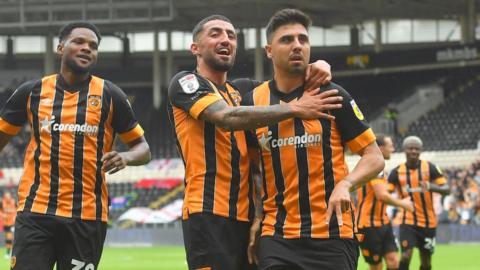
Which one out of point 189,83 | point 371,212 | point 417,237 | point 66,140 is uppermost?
point 189,83

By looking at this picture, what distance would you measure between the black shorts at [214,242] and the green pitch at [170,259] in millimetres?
11714

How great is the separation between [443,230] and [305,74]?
22.1 meters

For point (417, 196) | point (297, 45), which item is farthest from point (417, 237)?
point (297, 45)

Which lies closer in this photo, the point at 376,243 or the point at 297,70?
the point at 297,70

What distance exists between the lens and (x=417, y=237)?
14.1 meters

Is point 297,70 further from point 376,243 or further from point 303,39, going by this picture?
point 376,243

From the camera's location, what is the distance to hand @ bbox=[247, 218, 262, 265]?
5770 millimetres

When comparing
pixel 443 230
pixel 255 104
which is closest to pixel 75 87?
pixel 255 104

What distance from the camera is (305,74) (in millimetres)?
5637

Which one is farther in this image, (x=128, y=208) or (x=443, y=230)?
(x=128, y=208)

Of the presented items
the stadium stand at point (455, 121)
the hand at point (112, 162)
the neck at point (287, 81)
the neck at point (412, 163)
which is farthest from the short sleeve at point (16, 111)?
the stadium stand at point (455, 121)

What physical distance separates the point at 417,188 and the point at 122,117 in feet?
26.0

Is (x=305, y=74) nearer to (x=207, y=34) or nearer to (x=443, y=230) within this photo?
(x=207, y=34)

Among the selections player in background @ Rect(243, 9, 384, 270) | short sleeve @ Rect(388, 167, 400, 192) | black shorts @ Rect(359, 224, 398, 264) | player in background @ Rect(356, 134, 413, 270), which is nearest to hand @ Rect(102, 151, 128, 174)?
player in background @ Rect(243, 9, 384, 270)
